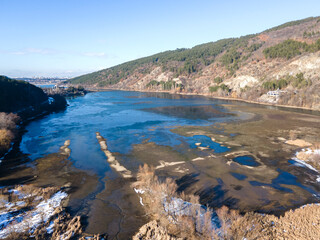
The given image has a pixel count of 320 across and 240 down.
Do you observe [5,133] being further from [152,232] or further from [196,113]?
[196,113]

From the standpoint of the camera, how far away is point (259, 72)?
10088 centimetres

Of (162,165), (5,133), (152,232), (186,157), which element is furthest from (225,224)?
(5,133)

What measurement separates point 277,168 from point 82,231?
75.5 feet

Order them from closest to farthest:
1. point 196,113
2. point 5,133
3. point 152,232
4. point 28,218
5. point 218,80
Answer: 1. point 152,232
2. point 28,218
3. point 5,133
4. point 196,113
5. point 218,80

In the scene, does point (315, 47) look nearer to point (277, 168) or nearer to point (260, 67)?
point (260, 67)

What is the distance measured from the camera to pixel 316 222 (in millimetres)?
15523

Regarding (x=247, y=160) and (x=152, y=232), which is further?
(x=247, y=160)

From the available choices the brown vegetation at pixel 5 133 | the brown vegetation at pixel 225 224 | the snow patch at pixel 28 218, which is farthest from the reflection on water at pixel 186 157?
the snow patch at pixel 28 218

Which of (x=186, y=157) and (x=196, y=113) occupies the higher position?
(x=186, y=157)

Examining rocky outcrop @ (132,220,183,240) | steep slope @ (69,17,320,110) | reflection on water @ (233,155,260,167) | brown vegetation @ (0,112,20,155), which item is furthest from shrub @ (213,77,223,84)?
rocky outcrop @ (132,220,183,240)

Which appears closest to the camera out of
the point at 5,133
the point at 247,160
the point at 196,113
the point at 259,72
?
the point at 247,160

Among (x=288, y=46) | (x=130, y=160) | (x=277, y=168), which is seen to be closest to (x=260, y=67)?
(x=288, y=46)

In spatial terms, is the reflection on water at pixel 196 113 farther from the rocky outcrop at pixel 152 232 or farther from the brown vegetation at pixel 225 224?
the rocky outcrop at pixel 152 232

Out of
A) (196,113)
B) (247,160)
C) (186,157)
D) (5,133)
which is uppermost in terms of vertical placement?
(5,133)
